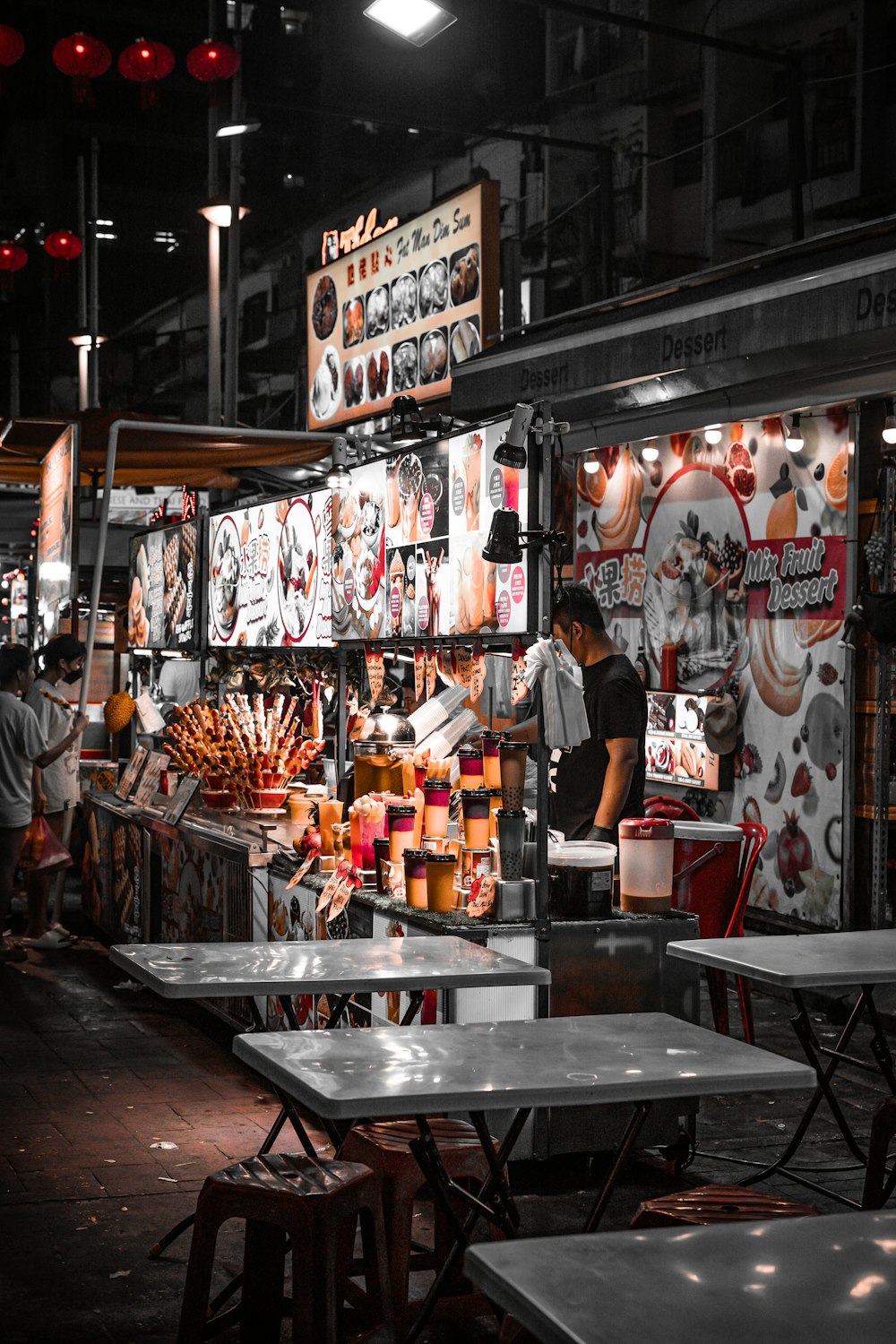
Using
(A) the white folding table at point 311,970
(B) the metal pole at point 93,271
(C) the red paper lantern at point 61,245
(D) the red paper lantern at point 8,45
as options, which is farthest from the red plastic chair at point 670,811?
(B) the metal pole at point 93,271

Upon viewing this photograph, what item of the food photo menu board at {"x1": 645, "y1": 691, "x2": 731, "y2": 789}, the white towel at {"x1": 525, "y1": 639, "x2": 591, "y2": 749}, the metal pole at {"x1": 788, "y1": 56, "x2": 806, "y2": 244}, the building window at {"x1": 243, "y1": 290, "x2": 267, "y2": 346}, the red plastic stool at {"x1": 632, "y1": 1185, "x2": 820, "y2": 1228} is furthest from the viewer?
the building window at {"x1": 243, "y1": 290, "x2": 267, "y2": 346}

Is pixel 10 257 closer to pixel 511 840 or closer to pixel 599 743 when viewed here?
pixel 599 743

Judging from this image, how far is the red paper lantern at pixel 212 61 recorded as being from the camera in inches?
445

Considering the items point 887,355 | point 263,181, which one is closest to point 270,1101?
point 887,355

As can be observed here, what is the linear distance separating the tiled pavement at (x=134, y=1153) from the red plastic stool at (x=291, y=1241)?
15.9 inches

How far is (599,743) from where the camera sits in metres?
6.30

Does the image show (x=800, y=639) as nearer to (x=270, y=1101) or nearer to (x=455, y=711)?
(x=455, y=711)

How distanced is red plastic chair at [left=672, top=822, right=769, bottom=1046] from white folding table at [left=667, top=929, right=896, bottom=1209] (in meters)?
0.90

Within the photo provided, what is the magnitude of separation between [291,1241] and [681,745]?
24.0ft

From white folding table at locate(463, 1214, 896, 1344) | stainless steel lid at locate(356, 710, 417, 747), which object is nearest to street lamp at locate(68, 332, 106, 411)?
stainless steel lid at locate(356, 710, 417, 747)

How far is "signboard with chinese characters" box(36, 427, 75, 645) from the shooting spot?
934 centimetres

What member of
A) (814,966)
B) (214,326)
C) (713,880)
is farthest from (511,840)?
(214,326)

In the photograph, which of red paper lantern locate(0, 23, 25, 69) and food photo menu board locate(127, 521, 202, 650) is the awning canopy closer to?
food photo menu board locate(127, 521, 202, 650)

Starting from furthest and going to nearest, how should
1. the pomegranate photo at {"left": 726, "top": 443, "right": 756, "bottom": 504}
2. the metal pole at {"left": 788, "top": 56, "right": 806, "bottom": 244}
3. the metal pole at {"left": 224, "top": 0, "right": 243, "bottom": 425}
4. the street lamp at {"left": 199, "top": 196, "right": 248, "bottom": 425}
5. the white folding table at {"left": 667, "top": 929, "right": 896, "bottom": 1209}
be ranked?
the metal pole at {"left": 224, "top": 0, "right": 243, "bottom": 425} < the street lamp at {"left": 199, "top": 196, "right": 248, "bottom": 425} < the pomegranate photo at {"left": 726, "top": 443, "right": 756, "bottom": 504} < the metal pole at {"left": 788, "top": 56, "right": 806, "bottom": 244} < the white folding table at {"left": 667, "top": 929, "right": 896, "bottom": 1209}
